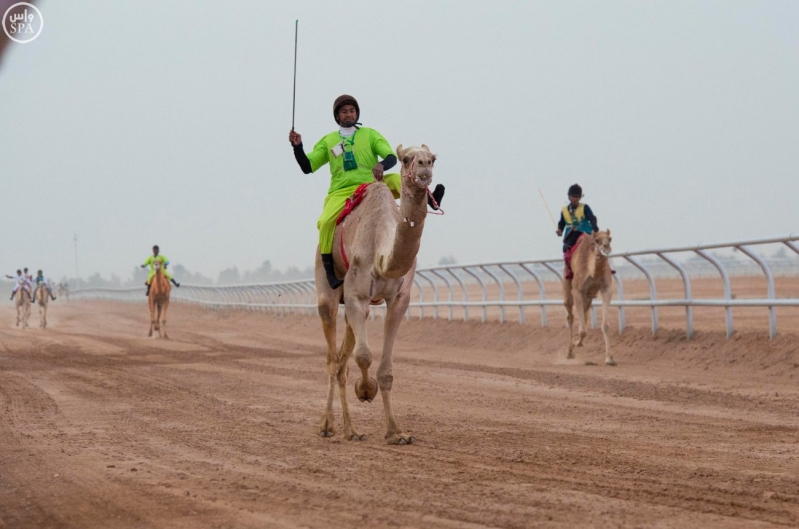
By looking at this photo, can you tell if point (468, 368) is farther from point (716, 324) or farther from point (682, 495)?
point (682, 495)

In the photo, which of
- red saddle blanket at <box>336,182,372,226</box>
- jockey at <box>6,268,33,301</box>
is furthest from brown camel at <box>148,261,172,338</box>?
red saddle blanket at <box>336,182,372,226</box>

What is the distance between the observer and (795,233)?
1190 cm

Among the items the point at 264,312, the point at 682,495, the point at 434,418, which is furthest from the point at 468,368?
the point at 264,312

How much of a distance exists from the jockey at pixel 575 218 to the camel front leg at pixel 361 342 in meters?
9.15

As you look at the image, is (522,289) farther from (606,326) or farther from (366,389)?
(366,389)

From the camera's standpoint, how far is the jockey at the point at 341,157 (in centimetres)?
812

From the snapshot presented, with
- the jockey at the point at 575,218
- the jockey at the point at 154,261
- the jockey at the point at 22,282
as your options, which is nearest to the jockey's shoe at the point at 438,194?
the jockey at the point at 575,218

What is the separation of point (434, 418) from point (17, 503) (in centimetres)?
431

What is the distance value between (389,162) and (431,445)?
2.19m

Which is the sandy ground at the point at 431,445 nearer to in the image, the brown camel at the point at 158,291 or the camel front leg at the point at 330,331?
the camel front leg at the point at 330,331

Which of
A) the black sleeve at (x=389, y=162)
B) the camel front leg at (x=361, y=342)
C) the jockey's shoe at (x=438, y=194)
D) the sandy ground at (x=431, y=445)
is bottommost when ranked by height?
the sandy ground at (x=431, y=445)

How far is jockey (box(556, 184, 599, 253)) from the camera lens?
16078mm

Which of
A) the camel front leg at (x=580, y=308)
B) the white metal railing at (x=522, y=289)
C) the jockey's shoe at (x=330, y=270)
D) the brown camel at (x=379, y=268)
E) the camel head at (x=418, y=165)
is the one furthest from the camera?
the camel front leg at (x=580, y=308)

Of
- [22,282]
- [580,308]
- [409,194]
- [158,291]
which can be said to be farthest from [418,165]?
[22,282]
